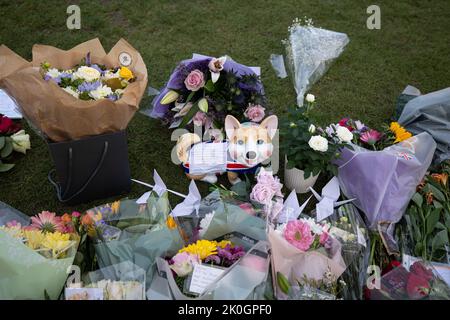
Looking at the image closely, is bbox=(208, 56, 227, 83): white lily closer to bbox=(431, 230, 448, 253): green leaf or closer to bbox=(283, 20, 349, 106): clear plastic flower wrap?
bbox=(283, 20, 349, 106): clear plastic flower wrap

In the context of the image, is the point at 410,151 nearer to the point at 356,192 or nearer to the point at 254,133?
the point at 356,192

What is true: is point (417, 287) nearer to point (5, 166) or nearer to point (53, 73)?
point (53, 73)

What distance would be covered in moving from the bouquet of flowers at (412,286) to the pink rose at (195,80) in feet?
Answer: 4.76

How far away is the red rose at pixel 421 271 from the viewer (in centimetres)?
153

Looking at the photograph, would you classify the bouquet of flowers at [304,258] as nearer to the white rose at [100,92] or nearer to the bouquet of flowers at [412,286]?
the bouquet of flowers at [412,286]

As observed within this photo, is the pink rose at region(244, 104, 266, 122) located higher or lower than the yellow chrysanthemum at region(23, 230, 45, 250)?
higher

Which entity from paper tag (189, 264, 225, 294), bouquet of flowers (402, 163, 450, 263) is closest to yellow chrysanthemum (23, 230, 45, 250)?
paper tag (189, 264, 225, 294)

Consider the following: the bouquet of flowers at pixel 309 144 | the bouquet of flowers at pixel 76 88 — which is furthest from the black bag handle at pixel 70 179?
the bouquet of flowers at pixel 309 144

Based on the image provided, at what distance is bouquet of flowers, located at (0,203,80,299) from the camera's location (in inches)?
55.6

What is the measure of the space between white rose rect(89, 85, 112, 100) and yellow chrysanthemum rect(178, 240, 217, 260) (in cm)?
91

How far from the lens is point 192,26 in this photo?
12.5 feet

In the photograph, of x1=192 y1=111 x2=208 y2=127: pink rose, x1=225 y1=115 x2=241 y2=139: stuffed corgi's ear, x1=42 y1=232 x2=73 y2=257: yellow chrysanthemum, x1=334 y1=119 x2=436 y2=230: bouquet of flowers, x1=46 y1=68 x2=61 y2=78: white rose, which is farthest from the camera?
x1=192 y1=111 x2=208 y2=127: pink rose
